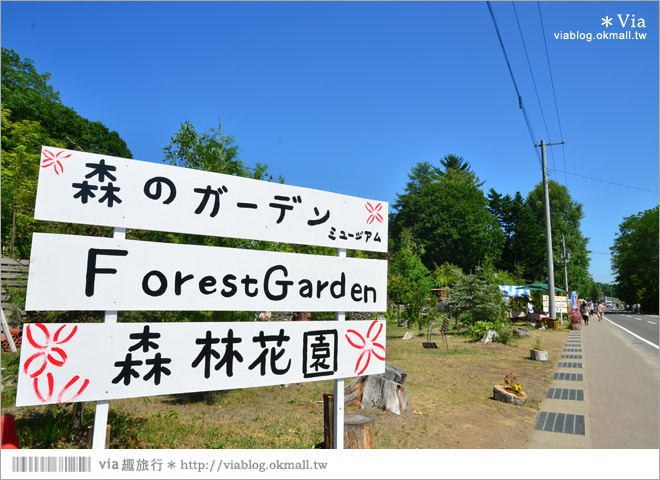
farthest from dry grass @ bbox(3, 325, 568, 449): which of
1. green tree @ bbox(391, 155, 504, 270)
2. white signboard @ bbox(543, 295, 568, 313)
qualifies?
green tree @ bbox(391, 155, 504, 270)

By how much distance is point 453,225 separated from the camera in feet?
164

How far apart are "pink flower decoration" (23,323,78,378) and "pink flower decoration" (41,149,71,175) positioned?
0.94 m

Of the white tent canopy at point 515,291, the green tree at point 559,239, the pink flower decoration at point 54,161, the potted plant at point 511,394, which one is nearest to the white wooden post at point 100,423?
the pink flower decoration at point 54,161

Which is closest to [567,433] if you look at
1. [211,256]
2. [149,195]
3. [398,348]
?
[211,256]

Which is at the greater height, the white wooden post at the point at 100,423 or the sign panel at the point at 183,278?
the sign panel at the point at 183,278

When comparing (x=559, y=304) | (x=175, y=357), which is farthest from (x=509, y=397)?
(x=559, y=304)

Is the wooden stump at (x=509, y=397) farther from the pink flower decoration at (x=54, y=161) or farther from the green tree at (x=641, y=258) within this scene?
the green tree at (x=641, y=258)

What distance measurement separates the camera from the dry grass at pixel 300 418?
4504 mm

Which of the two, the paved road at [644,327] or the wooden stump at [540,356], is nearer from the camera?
the wooden stump at [540,356]

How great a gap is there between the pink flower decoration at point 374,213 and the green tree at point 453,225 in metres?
46.2

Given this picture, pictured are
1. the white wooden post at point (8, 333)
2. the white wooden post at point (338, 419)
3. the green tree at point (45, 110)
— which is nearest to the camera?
the white wooden post at point (338, 419)

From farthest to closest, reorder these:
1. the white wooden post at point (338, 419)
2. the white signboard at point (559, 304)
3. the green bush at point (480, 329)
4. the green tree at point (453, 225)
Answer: the green tree at point (453, 225)
the white signboard at point (559, 304)
the green bush at point (480, 329)
the white wooden post at point (338, 419)

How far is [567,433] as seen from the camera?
5160 millimetres

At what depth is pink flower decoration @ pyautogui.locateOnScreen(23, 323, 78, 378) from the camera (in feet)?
7.30
